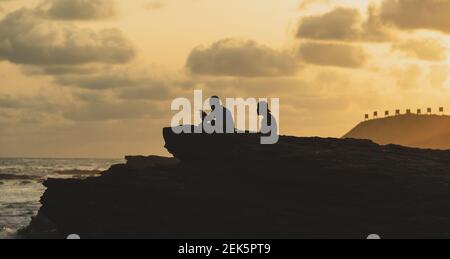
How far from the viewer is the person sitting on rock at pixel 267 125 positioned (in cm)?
5241

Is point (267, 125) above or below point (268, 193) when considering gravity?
above

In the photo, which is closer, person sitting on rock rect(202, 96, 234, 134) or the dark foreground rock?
the dark foreground rock

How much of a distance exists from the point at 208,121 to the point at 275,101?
4286 millimetres

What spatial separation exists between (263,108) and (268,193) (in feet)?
16.4

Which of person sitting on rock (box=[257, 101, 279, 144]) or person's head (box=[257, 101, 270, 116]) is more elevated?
person's head (box=[257, 101, 270, 116])

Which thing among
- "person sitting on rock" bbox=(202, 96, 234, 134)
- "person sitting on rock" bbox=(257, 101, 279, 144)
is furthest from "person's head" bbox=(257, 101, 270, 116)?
"person sitting on rock" bbox=(202, 96, 234, 134)

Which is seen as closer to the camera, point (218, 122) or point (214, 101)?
point (214, 101)

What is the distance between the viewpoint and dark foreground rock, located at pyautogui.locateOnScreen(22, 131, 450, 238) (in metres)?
49.8

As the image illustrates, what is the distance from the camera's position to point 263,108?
52406 mm

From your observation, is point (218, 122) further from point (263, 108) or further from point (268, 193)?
point (268, 193)

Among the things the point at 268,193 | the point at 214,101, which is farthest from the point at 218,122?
the point at 268,193

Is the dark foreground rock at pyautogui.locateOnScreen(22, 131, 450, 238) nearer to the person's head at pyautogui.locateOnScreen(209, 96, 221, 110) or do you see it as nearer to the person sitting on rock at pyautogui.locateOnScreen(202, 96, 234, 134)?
the person sitting on rock at pyautogui.locateOnScreen(202, 96, 234, 134)
